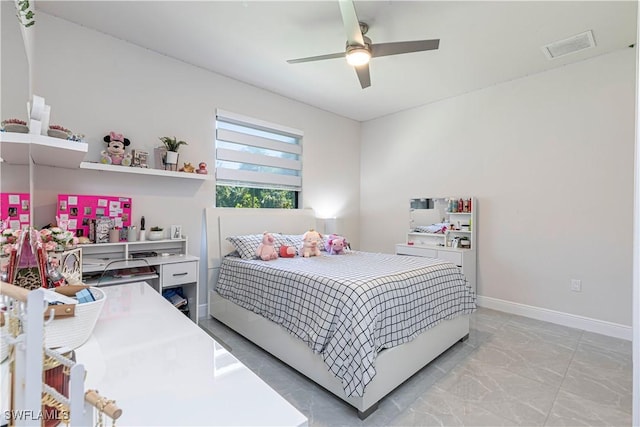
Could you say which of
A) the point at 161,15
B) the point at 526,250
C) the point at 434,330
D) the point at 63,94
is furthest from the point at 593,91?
the point at 63,94

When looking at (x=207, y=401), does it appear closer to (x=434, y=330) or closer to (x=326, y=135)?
(x=434, y=330)

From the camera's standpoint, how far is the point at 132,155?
2807 millimetres

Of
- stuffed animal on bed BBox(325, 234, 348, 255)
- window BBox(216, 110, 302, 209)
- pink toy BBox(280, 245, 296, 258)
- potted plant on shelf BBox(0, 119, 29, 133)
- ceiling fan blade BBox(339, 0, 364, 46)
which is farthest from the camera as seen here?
window BBox(216, 110, 302, 209)

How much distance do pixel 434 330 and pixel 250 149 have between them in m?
2.90

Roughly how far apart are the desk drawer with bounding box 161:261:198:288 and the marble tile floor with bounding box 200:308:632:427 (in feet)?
2.01

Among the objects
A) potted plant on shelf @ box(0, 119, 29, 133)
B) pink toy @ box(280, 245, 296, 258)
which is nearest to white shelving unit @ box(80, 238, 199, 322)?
pink toy @ box(280, 245, 296, 258)

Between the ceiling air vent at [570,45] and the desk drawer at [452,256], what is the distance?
225 centimetres

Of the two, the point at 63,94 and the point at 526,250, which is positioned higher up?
the point at 63,94

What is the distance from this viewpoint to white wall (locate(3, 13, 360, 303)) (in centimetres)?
252

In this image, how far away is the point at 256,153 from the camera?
12.7 feet

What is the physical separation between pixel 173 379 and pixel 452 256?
3.53 meters

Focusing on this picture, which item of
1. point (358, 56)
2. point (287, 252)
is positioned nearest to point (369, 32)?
point (358, 56)

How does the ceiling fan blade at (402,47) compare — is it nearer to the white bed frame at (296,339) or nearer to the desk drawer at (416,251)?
the white bed frame at (296,339)

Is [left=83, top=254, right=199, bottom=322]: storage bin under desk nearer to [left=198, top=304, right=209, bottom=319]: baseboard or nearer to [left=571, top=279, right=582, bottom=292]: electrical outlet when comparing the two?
[left=198, top=304, right=209, bottom=319]: baseboard
